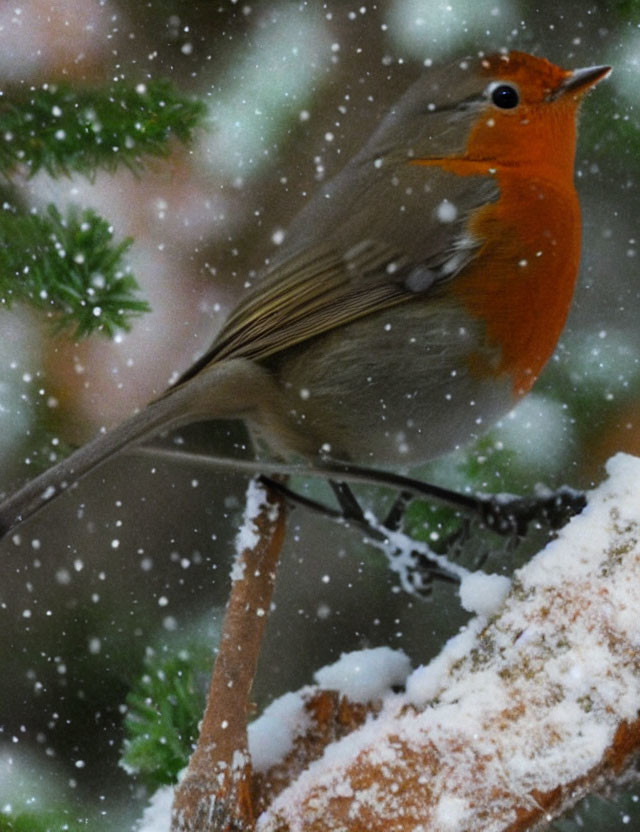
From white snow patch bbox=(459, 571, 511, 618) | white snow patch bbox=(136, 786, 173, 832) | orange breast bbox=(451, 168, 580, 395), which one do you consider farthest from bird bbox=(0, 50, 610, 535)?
white snow patch bbox=(136, 786, 173, 832)

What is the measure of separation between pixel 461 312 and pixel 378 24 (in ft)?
1.07

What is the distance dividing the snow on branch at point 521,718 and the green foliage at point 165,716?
180 mm

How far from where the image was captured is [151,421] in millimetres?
740

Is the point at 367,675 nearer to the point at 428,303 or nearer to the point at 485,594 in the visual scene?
the point at 485,594

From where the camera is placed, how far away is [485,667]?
0.60 metres

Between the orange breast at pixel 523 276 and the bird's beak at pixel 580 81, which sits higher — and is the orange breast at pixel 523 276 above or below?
below

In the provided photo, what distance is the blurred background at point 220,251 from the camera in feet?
2.95

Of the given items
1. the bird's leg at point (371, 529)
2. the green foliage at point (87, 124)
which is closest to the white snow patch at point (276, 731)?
the bird's leg at point (371, 529)

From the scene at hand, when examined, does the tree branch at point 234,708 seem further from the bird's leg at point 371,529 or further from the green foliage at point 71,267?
the green foliage at point 71,267

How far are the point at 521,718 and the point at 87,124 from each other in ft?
1.79

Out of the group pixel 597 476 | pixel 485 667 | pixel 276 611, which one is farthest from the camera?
pixel 276 611

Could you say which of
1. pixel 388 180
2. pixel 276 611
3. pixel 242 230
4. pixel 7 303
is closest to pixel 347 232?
pixel 388 180

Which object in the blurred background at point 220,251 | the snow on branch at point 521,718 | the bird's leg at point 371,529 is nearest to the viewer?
the snow on branch at point 521,718

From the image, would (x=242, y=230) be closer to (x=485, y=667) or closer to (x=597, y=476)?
(x=597, y=476)
